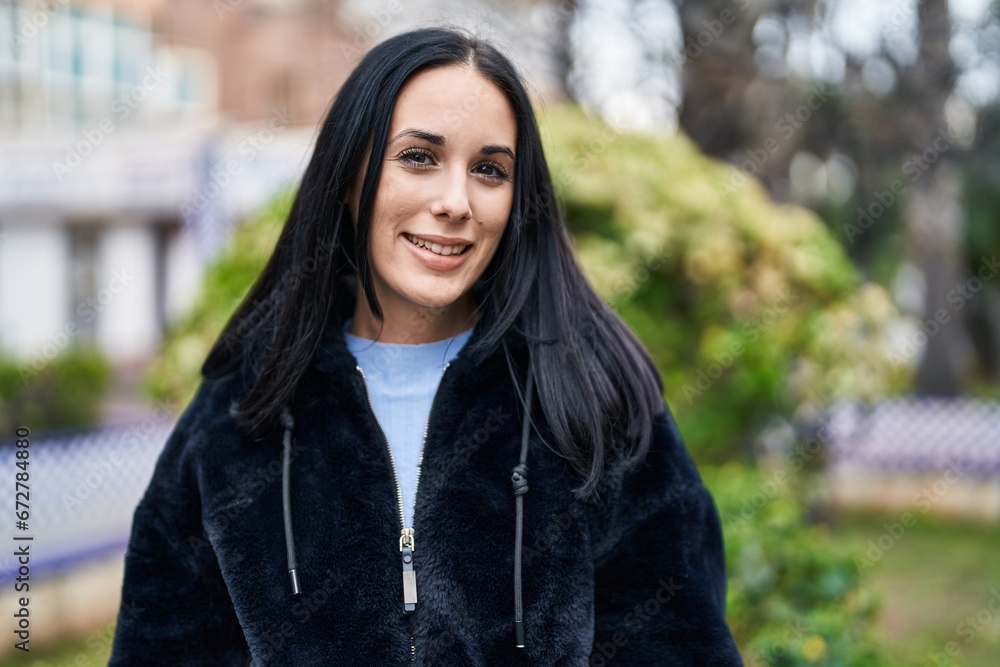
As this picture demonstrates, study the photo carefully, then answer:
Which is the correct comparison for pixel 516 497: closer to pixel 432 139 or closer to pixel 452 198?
pixel 452 198

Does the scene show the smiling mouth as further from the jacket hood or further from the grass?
the grass

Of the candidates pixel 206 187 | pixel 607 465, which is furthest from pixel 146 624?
pixel 206 187

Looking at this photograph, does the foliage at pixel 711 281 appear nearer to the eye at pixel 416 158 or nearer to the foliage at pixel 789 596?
the foliage at pixel 789 596

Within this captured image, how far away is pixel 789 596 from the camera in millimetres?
2926

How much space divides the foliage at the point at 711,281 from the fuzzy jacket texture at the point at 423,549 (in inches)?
95.1

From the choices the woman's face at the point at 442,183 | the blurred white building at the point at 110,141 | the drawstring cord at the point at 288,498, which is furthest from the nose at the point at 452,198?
the blurred white building at the point at 110,141

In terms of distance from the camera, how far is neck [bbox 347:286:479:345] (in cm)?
169

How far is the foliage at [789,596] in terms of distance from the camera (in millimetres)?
2441

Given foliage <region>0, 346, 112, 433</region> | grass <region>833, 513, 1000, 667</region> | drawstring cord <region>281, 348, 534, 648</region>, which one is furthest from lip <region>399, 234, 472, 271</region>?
foliage <region>0, 346, 112, 433</region>

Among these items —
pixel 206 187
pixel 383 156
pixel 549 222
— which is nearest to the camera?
pixel 383 156

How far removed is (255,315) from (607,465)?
2.42 feet

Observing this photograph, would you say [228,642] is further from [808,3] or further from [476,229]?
[808,3]

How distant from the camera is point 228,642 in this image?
162cm

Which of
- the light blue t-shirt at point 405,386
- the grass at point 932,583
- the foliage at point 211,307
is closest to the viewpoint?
the light blue t-shirt at point 405,386
